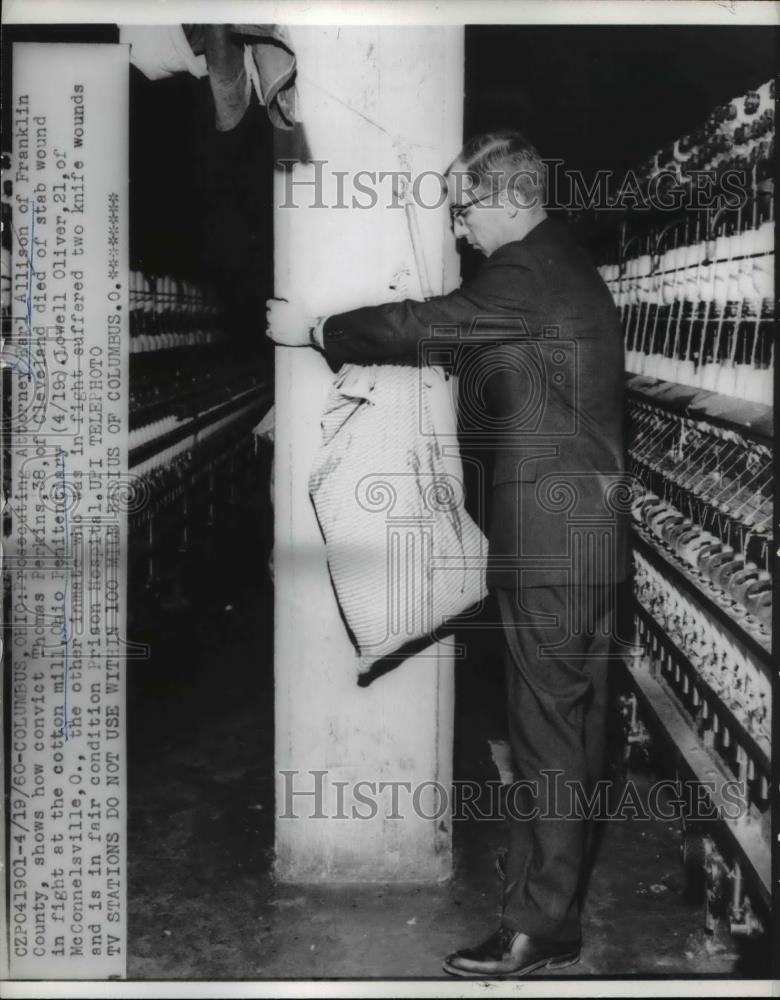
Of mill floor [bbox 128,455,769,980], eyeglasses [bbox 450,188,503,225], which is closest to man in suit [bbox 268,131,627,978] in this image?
eyeglasses [bbox 450,188,503,225]

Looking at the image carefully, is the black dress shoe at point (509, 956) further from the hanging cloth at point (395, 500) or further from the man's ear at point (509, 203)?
the man's ear at point (509, 203)

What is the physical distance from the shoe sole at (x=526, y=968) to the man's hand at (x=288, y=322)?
4.77 feet

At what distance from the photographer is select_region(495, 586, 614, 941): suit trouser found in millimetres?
2930

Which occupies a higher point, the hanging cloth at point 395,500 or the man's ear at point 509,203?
the man's ear at point 509,203

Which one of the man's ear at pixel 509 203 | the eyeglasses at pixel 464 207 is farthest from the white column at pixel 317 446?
the man's ear at pixel 509 203

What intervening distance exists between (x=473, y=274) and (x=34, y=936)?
1.83 m

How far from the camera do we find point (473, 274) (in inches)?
118

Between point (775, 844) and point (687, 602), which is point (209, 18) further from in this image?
point (775, 844)

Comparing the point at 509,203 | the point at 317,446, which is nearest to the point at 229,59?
the point at 509,203

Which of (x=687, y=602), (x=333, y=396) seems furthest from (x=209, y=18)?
(x=687, y=602)

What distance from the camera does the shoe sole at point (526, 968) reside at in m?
2.99

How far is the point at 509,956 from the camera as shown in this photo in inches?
118

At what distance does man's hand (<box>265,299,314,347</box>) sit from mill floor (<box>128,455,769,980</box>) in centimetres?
29

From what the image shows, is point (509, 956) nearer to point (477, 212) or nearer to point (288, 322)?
point (288, 322)
